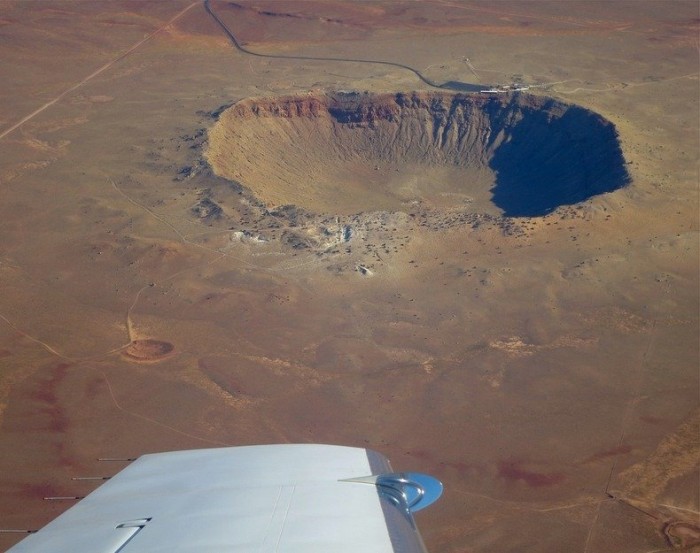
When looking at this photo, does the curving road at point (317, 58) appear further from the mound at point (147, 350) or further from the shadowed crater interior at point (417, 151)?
the mound at point (147, 350)

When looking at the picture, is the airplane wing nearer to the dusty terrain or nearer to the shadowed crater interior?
the dusty terrain

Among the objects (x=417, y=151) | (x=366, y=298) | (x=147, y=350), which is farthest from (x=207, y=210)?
(x=417, y=151)

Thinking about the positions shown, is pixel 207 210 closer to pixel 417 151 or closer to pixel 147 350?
pixel 147 350

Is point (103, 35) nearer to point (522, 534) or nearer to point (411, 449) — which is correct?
point (411, 449)

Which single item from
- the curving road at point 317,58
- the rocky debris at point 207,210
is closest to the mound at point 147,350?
the rocky debris at point 207,210

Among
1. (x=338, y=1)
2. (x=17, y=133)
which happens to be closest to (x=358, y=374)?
(x=17, y=133)
